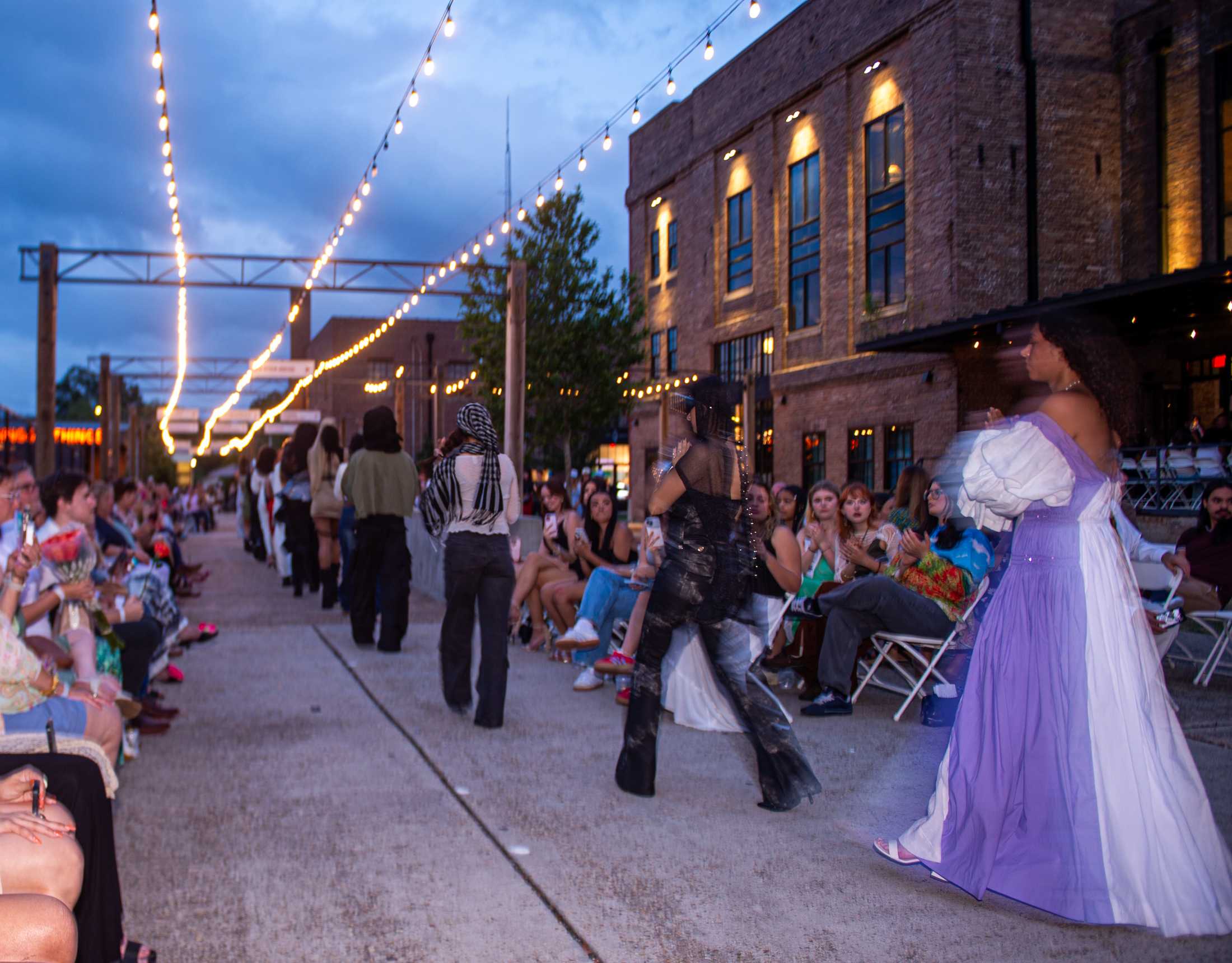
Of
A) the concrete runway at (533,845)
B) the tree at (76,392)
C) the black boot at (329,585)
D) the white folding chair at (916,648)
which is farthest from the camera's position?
the tree at (76,392)

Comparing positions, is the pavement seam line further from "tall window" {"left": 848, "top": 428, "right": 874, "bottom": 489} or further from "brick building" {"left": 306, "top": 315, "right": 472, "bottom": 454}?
"brick building" {"left": 306, "top": 315, "right": 472, "bottom": 454}

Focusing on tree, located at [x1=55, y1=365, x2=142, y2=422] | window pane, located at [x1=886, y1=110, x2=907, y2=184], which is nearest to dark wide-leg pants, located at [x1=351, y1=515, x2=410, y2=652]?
window pane, located at [x1=886, y1=110, x2=907, y2=184]

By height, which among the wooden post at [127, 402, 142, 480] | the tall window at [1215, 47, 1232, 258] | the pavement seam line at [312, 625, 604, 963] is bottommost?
the pavement seam line at [312, 625, 604, 963]

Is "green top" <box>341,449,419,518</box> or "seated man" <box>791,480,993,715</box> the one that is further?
"green top" <box>341,449,419,518</box>

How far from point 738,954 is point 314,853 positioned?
5.73 feet

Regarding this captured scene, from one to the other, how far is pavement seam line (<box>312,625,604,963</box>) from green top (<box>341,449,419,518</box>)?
1792 mm

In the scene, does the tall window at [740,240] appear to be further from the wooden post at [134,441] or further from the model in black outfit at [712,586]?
the model in black outfit at [712,586]

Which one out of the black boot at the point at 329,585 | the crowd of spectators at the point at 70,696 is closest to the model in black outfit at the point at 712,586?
the crowd of spectators at the point at 70,696

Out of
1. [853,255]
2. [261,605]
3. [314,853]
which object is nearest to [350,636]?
[261,605]

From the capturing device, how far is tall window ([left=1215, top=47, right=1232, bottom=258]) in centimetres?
1964

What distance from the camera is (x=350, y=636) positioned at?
10.2 metres

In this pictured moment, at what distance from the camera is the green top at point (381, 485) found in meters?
9.38

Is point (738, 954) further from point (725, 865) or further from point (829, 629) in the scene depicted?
point (829, 629)

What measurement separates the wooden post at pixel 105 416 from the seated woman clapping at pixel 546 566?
20514 mm
